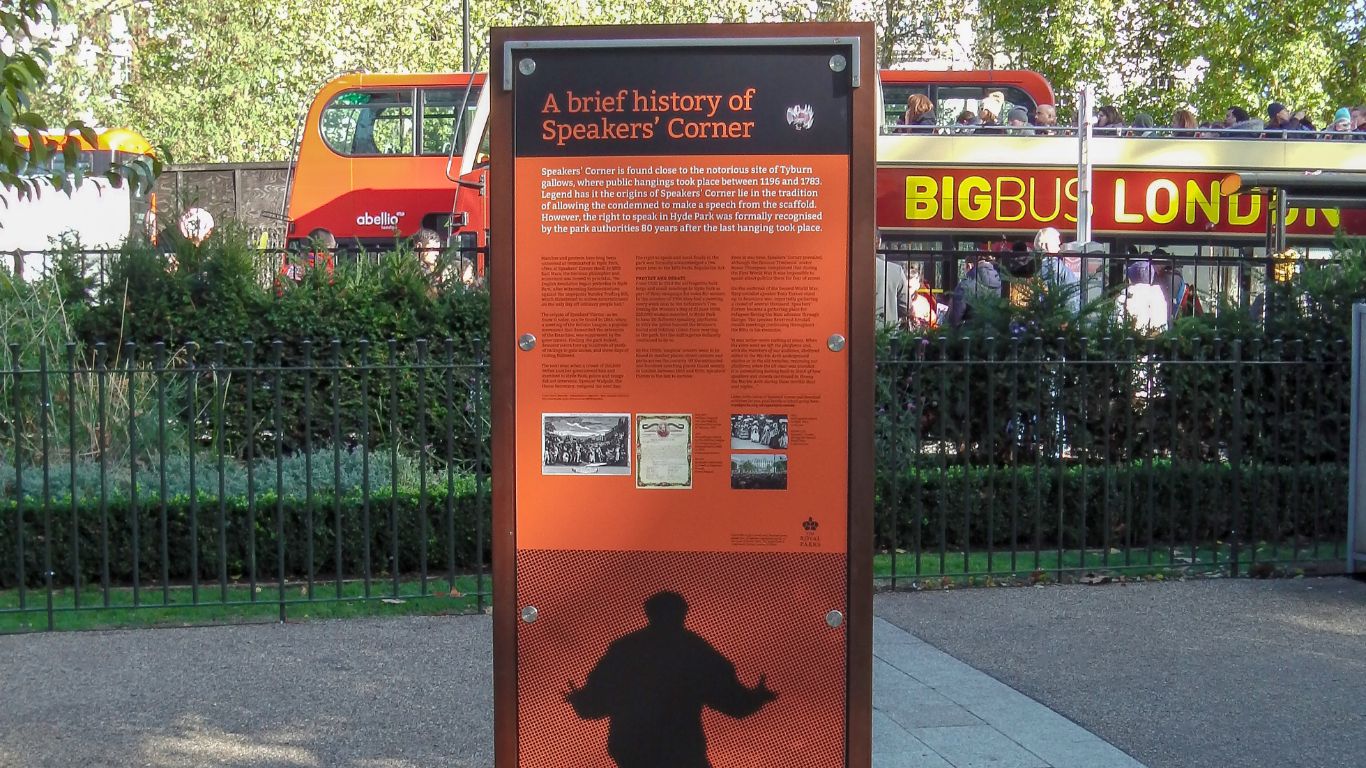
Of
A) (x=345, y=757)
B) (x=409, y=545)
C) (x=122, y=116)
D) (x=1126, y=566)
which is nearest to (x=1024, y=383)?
(x=1126, y=566)

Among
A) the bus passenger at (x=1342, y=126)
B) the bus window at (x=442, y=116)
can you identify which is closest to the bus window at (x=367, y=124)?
the bus window at (x=442, y=116)

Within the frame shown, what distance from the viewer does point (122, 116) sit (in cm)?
3247

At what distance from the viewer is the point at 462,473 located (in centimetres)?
923

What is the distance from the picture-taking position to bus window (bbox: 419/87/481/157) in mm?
19047

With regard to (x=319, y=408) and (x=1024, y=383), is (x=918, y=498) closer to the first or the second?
(x=1024, y=383)

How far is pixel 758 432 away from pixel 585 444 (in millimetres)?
452

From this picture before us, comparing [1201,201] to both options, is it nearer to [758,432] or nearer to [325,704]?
[325,704]

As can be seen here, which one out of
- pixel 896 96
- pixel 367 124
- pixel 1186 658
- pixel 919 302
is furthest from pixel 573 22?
pixel 1186 658

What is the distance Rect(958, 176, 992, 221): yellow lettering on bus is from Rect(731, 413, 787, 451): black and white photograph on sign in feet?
38.5

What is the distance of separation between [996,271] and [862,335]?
7431 mm

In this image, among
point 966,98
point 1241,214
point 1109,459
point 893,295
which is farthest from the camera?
point 966,98

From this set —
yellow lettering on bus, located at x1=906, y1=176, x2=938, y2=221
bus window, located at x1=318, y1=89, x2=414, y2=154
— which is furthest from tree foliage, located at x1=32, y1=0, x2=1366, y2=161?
yellow lettering on bus, located at x1=906, y1=176, x2=938, y2=221

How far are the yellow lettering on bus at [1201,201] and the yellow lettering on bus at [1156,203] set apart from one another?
134 mm

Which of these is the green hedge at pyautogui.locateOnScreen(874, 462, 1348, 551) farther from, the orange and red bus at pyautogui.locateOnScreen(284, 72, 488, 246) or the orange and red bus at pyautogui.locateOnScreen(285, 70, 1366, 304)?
the orange and red bus at pyautogui.locateOnScreen(284, 72, 488, 246)
